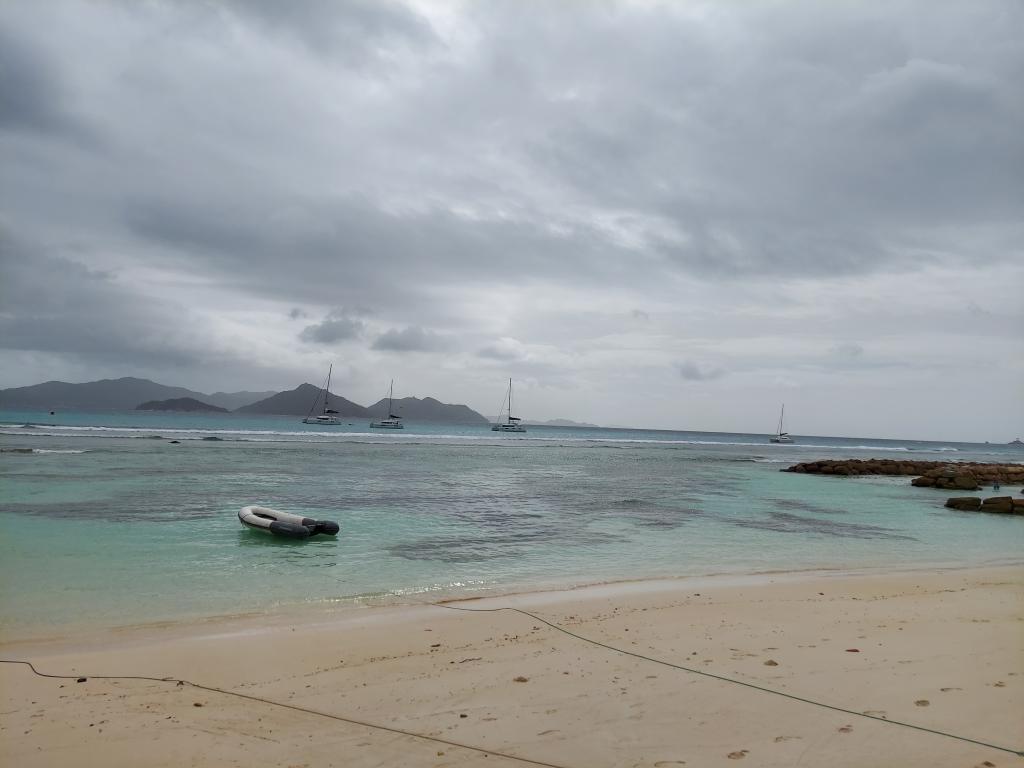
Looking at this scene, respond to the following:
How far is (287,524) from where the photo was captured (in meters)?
14.2

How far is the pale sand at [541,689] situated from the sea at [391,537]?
1.69 meters

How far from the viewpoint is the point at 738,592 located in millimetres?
10023

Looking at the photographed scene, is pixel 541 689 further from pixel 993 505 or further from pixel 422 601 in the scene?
pixel 993 505

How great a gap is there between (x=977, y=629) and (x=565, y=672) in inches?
226

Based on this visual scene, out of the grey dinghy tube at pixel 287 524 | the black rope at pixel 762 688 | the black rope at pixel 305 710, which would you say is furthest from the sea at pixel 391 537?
the black rope at pixel 762 688

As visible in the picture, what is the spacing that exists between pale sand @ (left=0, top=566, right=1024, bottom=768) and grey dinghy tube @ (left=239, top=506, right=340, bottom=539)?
6.02m

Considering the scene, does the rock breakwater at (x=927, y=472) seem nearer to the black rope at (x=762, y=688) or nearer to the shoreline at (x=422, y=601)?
the shoreline at (x=422, y=601)

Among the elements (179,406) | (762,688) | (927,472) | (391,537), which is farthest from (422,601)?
(179,406)

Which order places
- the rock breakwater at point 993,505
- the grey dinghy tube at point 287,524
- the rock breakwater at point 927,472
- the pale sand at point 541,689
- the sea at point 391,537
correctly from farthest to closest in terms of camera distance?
1. the rock breakwater at point 927,472
2. the rock breakwater at point 993,505
3. the grey dinghy tube at point 287,524
4. the sea at point 391,537
5. the pale sand at point 541,689

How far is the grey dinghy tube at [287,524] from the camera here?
14.1 metres

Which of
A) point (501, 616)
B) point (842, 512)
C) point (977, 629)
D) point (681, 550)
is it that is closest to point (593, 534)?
point (681, 550)

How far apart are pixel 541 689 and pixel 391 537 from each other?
31.7 ft

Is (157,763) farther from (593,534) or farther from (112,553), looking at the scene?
(593,534)

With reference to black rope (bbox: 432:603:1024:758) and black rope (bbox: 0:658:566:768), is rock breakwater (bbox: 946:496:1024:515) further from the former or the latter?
black rope (bbox: 0:658:566:768)
